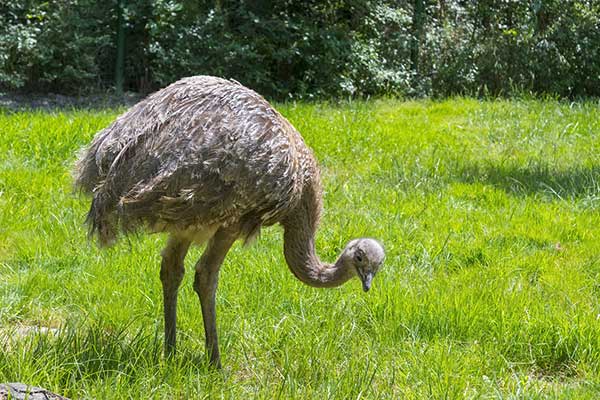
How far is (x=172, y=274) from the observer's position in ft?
15.2

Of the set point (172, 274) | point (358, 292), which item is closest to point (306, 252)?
point (172, 274)

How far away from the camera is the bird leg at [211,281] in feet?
14.5

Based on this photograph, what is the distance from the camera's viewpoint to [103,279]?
5383mm

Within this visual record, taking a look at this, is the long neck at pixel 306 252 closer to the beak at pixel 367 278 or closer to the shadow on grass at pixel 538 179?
the beak at pixel 367 278

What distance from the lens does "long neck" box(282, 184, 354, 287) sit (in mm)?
4621

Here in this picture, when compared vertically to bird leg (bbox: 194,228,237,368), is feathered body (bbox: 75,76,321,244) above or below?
above

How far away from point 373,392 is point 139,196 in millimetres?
1380

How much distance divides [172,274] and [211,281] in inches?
10.0

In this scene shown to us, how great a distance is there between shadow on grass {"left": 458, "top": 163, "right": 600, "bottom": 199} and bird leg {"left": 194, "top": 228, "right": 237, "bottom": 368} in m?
3.55

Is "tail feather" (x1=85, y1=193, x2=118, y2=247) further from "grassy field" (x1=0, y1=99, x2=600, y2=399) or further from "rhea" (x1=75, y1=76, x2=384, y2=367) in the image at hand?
"grassy field" (x1=0, y1=99, x2=600, y2=399)

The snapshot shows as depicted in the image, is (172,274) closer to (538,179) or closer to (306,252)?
(306,252)

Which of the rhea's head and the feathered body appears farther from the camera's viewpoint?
the rhea's head

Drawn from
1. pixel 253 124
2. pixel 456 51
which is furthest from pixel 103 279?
pixel 456 51

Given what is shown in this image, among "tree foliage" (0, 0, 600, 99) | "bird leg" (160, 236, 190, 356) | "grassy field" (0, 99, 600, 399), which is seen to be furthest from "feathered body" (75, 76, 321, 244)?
"tree foliage" (0, 0, 600, 99)
